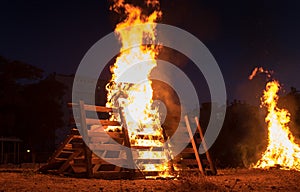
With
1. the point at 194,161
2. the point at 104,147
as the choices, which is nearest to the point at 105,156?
the point at 104,147

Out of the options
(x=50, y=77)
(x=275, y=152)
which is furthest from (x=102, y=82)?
(x=275, y=152)

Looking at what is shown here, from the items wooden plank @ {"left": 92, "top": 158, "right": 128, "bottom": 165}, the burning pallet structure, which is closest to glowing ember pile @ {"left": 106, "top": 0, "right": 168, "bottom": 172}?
the burning pallet structure

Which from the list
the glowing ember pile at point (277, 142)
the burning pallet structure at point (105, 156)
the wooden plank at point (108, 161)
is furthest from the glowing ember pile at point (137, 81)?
the glowing ember pile at point (277, 142)

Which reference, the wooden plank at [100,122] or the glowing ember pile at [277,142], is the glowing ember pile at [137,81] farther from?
the glowing ember pile at [277,142]

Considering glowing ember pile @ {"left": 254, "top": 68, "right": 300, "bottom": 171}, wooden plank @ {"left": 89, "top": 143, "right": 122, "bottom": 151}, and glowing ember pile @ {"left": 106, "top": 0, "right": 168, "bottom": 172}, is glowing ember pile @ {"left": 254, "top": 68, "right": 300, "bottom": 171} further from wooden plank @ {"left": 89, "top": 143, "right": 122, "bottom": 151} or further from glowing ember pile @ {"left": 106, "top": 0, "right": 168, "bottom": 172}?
wooden plank @ {"left": 89, "top": 143, "right": 122, "bottom": 151}

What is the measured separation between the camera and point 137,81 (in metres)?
13.2

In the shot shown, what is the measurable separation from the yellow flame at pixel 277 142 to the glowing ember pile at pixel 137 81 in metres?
5.77

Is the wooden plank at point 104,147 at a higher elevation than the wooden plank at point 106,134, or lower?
lower

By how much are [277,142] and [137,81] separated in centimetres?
659

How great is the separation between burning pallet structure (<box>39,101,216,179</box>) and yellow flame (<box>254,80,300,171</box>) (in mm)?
4350

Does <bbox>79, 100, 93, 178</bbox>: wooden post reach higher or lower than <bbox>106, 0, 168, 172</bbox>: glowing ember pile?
lower

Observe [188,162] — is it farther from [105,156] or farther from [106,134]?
[106,134]

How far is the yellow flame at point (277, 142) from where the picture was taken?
1511 centimetres

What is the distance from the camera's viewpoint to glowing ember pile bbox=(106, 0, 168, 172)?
12.0 metres
